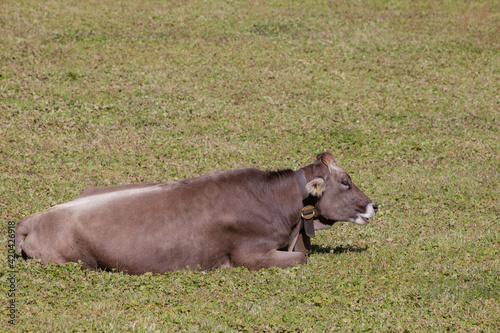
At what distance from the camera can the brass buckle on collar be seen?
500 inches

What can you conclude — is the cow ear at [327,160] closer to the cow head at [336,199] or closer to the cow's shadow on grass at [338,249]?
the cow head at [336,199]

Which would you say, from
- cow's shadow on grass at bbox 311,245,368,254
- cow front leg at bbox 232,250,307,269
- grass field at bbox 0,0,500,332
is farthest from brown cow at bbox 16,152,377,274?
cow's shadow on grass at bbox 311,245,368,254

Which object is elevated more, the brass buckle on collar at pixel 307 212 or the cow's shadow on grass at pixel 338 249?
the brass buckle on collar at pixel 307 212

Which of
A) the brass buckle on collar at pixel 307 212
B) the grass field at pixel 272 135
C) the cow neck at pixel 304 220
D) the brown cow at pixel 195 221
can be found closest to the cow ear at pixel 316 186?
the brown cow at pixel 195 221

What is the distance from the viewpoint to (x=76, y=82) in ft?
79.3

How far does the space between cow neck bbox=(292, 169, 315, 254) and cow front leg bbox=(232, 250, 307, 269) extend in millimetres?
683

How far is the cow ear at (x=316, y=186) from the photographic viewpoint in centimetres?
1255

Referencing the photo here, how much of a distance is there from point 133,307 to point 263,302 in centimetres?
192

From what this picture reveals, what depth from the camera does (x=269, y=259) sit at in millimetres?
→ 11953

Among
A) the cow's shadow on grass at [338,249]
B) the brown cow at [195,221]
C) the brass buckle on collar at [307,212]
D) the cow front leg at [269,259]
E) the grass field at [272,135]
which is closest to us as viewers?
the grass field at [272,135]

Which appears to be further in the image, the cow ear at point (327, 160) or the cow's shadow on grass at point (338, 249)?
the cow's shadow on grass at point (338, 249)

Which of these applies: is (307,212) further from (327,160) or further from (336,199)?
(327,160)

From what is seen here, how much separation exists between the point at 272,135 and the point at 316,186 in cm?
899

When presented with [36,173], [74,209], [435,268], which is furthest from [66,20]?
[435,268]
